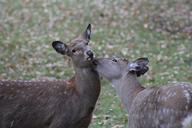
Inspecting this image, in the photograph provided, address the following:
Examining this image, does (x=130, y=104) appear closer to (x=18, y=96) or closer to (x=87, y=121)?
(x=87, y=121)

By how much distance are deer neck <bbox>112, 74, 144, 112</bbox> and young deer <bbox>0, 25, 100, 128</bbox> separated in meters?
0.28

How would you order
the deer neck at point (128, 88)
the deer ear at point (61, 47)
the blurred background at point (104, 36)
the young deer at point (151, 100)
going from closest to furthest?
the young deer at point (151, 100) → the deer neck at point (128, 88) → the deer ear at point (61, 47) → the blurred background at point (104, 36)

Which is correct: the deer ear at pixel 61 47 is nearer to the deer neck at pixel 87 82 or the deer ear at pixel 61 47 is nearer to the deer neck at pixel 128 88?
the deer neck at pixel 87 82

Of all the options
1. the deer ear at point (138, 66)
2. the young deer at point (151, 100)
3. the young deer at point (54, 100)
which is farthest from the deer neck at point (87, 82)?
the deer ear at point (138, 66)

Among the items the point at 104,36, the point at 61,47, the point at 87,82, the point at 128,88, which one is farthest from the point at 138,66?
the point at 104,36

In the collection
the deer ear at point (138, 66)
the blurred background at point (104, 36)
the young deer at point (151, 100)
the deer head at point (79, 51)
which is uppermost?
the blurred background at point (104, 36)

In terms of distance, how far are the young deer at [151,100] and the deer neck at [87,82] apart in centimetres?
11

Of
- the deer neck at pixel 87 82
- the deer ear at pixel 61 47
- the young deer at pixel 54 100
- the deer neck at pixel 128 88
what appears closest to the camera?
the young deer at pixel 54 100

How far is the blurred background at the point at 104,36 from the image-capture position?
11789 millimetres

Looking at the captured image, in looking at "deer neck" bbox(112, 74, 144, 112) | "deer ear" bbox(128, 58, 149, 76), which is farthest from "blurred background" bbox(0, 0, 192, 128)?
"deer ear" bbox(128, 58, 149, 76)

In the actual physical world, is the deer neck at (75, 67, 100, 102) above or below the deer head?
below

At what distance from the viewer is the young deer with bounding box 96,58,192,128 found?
6.19 metres

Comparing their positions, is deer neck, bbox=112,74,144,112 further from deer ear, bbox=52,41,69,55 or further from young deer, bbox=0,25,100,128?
deer ear, bbox=52,41,69,55

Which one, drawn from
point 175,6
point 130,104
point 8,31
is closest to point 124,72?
point 130,104
